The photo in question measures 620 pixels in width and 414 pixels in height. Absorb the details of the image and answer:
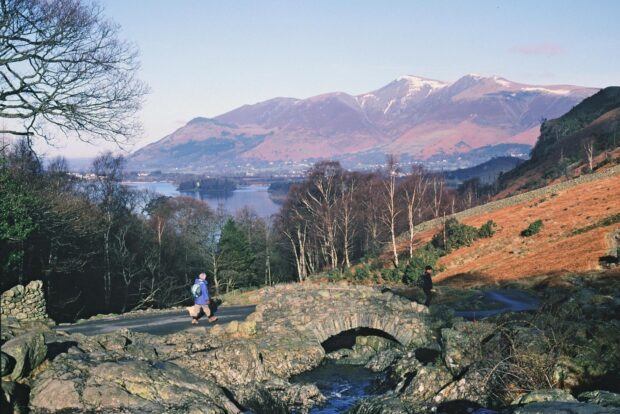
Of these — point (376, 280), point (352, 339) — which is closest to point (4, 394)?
point (352, 339)

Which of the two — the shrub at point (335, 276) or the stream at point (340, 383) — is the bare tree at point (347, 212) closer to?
the shrub at point (335, 276)

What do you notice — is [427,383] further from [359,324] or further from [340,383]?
[359,324]

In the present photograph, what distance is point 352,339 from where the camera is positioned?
79.9 ft

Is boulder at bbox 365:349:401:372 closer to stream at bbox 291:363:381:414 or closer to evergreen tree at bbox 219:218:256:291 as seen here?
stream at bbox 291:363:381:414

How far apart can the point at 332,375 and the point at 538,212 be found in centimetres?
3464

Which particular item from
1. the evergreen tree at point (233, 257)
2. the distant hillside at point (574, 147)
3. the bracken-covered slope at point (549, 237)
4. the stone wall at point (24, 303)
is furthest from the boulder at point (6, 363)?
the distant hillside at point (574, 147)

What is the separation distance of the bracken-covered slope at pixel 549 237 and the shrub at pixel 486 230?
1.69ft

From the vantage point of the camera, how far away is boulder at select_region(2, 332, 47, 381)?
11008mm

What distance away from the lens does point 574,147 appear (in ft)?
316

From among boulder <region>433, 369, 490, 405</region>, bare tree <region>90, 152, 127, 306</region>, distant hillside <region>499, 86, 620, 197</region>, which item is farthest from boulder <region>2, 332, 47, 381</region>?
distant hillside <region>499, 86, 620, 197</region>

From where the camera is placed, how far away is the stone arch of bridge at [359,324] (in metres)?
21.2

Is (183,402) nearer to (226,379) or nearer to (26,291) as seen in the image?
(226,379)

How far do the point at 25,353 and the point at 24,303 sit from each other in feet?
37.3

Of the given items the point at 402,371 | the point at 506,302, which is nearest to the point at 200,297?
the point at 402,371
